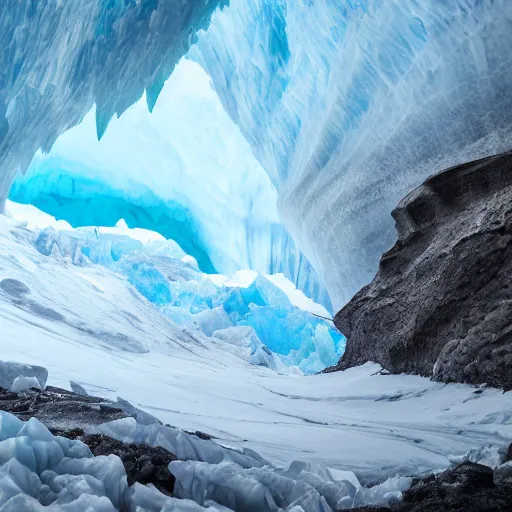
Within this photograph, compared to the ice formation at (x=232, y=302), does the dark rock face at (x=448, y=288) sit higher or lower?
lower

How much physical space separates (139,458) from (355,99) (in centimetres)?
745

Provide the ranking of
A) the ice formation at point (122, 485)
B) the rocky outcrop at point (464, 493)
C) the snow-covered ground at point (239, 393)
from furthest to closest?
the snow-covered ground at point (239, 393), the rocky outcrop at point (464, 493), the ice formation at point (122, 485)

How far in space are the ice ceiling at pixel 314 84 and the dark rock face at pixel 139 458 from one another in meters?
5.84

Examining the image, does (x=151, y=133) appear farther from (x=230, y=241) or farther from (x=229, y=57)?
(x=229, y=57)

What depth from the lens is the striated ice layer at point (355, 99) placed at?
6.71 metres

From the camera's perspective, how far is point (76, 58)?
28.4 ft

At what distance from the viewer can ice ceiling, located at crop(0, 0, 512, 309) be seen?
6859 mm

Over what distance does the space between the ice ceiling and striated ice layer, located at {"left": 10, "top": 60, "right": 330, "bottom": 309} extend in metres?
7.97

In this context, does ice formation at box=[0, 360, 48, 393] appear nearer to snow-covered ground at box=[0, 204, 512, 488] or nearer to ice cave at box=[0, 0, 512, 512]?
ice cave at box=[0, 0, 512, 512]

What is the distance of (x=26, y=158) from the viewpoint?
985cm

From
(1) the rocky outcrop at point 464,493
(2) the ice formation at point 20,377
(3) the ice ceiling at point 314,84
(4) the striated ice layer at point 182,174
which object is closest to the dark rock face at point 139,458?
(1) the rocky outcrop at point 464,493

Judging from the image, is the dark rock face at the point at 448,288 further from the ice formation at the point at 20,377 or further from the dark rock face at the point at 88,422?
the ice formation at the point at 20,377

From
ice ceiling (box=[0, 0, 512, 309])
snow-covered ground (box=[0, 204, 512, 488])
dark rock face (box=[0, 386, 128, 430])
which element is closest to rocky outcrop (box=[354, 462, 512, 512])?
snow-covered ground (box=[0, 204, 512, 488])

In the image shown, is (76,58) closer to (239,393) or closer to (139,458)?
(239,393)
